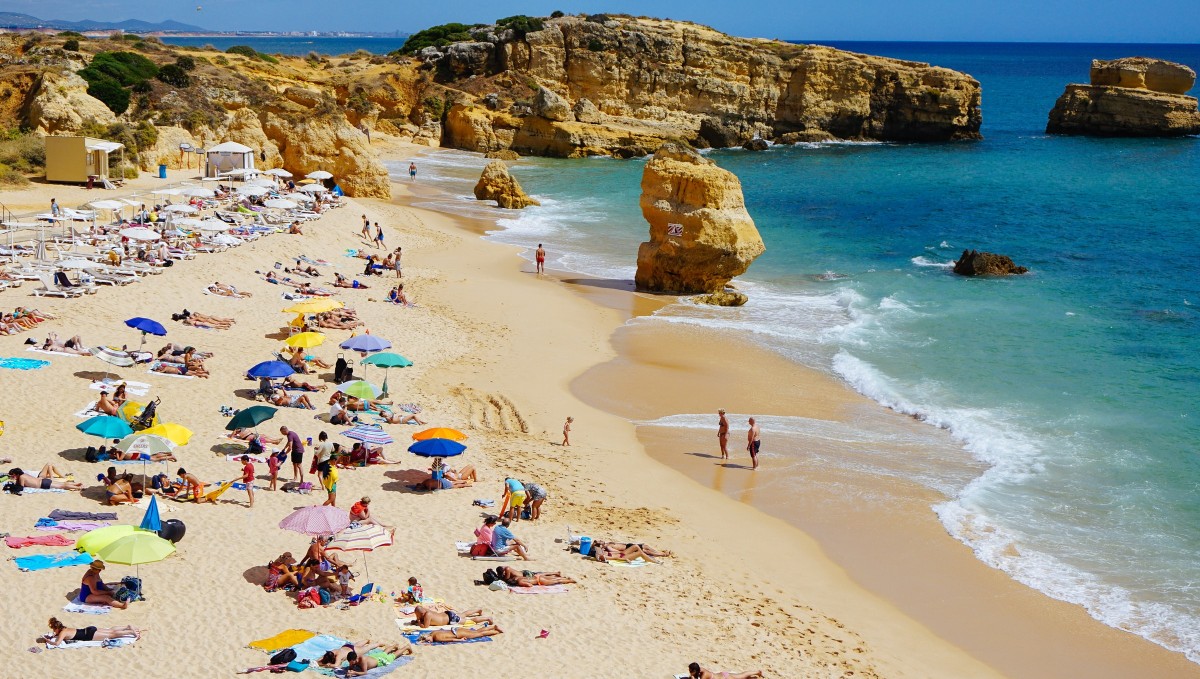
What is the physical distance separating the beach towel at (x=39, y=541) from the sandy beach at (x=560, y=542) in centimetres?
11

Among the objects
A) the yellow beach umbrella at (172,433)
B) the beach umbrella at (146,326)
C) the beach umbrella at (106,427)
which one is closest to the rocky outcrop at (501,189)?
the beach umbrella at (146,326)

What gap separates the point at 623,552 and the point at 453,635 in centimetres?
309

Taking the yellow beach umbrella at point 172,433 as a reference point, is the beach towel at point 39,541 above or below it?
below

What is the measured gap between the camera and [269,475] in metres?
14.6

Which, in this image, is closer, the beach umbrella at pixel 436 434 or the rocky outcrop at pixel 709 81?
the beach umbrella at pixel 436 434

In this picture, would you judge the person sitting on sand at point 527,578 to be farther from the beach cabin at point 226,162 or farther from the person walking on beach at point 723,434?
the beach cabin at point 226,162

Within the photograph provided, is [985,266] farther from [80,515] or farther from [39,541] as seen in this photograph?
[39,541]

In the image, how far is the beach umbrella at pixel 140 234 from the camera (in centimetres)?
2459

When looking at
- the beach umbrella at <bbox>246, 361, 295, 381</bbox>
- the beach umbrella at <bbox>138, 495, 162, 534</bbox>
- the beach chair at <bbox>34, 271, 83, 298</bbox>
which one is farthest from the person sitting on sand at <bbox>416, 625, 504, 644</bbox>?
the beach chair at <bbox>34, 271, 83, 298</bbox>

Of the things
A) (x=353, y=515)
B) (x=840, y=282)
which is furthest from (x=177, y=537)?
(x=840, y=282)

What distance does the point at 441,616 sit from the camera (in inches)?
431

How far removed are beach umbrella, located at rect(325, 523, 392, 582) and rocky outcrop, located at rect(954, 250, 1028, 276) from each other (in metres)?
24.9

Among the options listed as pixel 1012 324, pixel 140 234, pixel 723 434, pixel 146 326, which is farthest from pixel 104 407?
pixel 1012 324

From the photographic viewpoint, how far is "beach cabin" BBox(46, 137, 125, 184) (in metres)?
32.8
